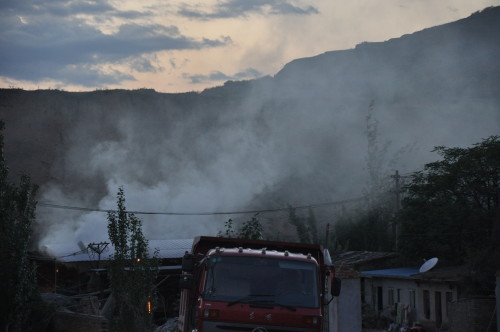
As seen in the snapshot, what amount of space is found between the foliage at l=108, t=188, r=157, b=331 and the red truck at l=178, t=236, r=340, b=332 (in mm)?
10796

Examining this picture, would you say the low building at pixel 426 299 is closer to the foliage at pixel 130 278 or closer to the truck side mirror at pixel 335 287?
the foliage at pixel 130 278

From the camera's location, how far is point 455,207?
38.2m

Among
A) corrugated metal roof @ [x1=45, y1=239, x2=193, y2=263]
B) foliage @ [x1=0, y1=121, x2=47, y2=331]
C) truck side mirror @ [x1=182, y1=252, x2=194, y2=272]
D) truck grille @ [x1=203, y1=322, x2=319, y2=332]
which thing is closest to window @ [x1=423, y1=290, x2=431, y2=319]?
corrugated metal roof @ [x1=45, y1=239, x2=193, y2=263]

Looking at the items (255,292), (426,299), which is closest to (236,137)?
(426,299)

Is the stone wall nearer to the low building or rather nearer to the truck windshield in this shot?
the low building

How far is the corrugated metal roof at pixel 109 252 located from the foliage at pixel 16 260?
9.15 m

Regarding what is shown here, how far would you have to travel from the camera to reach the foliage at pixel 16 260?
28.3 metres

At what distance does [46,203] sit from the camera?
62.4 meters

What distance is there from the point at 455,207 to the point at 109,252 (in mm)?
18103

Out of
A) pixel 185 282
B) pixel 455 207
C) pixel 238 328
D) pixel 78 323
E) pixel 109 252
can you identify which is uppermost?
pixel 455 207

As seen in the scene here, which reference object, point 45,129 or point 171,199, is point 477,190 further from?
point 45,129

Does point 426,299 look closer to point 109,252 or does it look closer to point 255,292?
point 109,252

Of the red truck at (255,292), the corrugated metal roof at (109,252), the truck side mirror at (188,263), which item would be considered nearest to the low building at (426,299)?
the corrugated metal roof at (109,252)

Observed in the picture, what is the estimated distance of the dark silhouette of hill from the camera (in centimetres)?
6481
